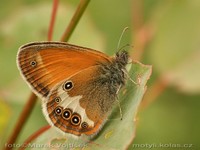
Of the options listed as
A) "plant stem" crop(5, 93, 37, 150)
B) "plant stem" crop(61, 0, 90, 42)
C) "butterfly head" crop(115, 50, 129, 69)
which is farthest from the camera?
"butterfly head" crop(115, 50, 129, 69)

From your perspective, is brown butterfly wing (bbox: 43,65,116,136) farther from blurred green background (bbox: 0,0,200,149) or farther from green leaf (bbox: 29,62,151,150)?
blurred green background (bbox: 0,0,200,149)

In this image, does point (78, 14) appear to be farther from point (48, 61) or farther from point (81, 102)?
point (81, 102)

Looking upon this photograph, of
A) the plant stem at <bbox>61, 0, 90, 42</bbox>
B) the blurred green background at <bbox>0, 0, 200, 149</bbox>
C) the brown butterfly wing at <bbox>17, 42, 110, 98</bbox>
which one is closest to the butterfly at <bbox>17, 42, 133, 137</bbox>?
the brown butterfly wing at <bbox>17, 42, 110, 98</bbox>

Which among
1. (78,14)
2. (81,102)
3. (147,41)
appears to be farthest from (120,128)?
(147,41)

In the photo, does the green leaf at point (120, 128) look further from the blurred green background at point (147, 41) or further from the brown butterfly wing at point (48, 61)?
the blurred green background at point (147, 41)

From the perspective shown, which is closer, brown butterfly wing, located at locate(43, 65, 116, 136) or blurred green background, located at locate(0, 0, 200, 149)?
brown butterfly wing, located at locate(43, 65, 116, 136)

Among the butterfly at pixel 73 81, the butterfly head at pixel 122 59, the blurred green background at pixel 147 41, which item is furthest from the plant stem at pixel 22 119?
the blurred green background at pixel 147 41

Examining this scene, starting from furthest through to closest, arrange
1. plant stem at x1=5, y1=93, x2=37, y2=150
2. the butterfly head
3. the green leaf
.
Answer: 1. the butterfly head
2. plant stem at x1=5, y1=93, x2=37, y2=150
3. the green leaf

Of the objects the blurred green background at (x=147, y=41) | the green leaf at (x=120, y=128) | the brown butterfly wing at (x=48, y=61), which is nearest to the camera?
the green leaf at (x=120, y=128)

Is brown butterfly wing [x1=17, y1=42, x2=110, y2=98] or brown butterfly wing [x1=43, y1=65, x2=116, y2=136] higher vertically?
brown butterfly wing [x1=17, y1=42, x2=110, y2=98]
